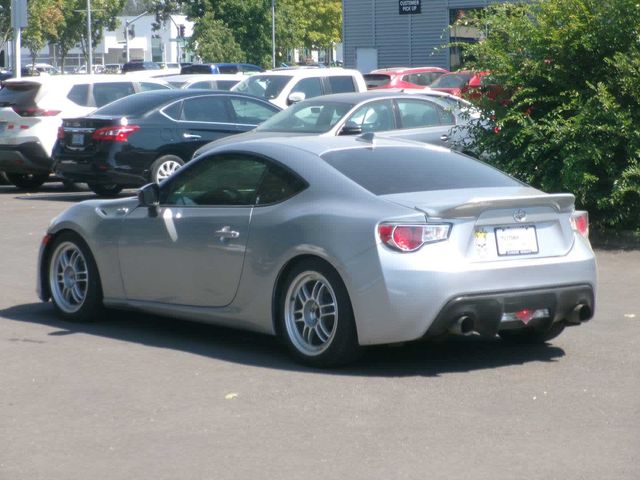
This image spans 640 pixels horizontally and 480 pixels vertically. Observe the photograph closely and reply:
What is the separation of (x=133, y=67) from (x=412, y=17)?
19418 millimetres

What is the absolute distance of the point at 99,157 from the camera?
17.8 metres

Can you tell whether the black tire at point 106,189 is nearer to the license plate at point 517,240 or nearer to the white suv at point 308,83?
the white suv at point 308,83

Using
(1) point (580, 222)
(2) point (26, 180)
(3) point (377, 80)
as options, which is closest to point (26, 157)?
(2) point (26, 180)

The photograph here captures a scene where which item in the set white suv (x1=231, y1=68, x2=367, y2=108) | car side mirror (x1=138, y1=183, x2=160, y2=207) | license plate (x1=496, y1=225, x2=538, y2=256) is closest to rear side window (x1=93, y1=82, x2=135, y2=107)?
white suv (x1=231, y1=68, x2=367, y2=108)

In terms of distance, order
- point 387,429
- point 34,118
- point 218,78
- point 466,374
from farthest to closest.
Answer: point 218,78, point 34,118, point 466,374, point 387,429

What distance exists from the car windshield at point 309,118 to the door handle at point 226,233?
26.4ft

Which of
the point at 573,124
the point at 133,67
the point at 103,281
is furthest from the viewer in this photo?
the point at 133,67

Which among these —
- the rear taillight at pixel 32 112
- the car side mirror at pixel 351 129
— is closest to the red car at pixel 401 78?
the rear taillight at pixel 32 112

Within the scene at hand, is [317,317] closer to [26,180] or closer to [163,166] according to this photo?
[163,166]

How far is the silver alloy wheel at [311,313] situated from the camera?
295 inches

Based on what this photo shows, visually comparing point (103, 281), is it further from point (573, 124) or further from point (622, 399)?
point (573, 124)

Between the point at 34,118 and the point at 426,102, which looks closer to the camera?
the point at 426,102

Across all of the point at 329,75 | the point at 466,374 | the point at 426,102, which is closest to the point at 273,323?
the point at 466,374

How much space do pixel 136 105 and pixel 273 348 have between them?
1053cm
